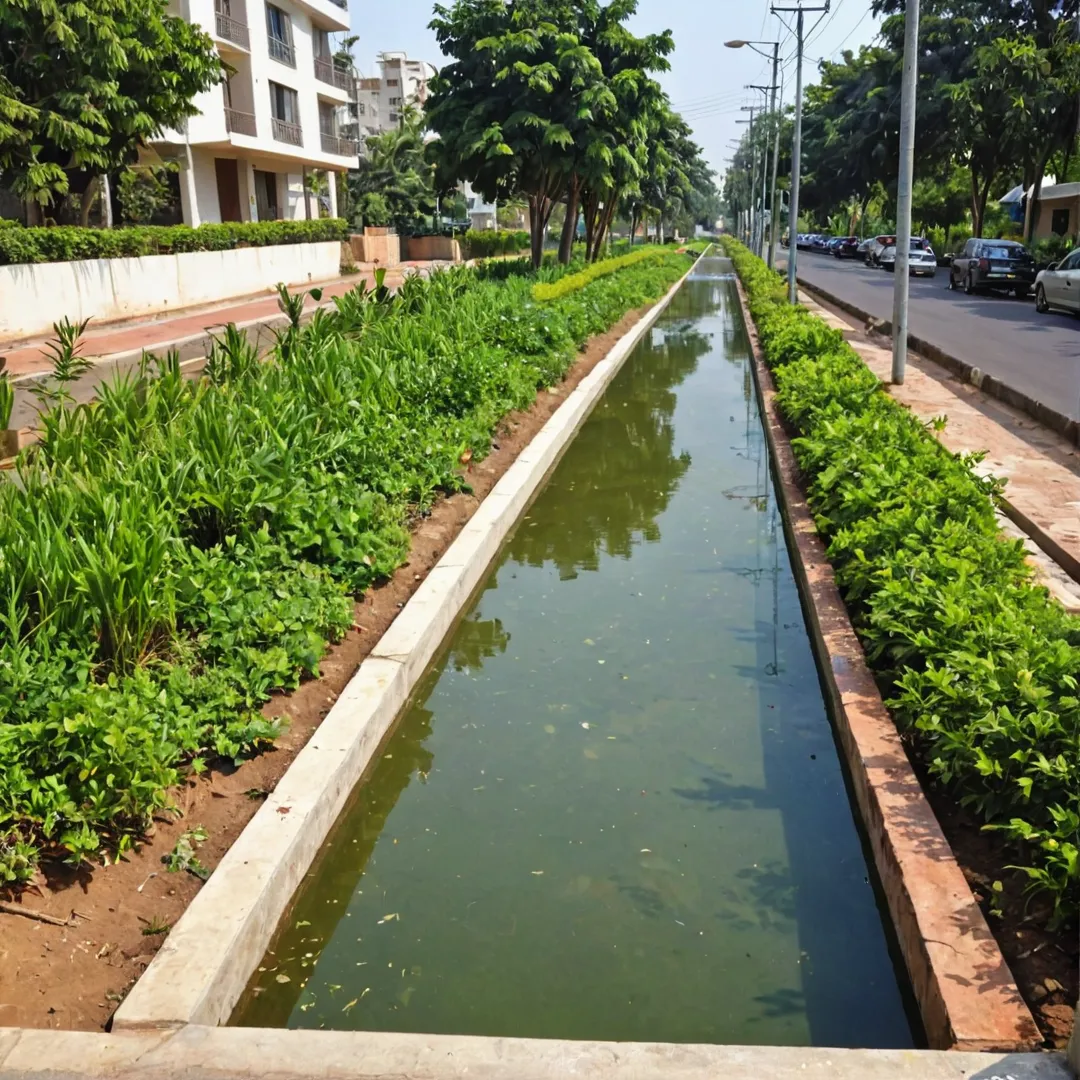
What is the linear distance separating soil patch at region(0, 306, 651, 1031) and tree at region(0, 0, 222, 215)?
18.7 meters

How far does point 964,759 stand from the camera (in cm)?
395

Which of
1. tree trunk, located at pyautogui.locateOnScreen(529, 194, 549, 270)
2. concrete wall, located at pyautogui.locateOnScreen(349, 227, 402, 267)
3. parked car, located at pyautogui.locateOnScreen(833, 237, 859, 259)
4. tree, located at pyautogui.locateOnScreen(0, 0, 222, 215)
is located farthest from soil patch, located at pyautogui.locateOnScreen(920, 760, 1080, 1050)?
parked car, located at pyautogui.locateOnScreen(833, 237, 859, 259)

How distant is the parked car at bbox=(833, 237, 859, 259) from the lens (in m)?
62.1

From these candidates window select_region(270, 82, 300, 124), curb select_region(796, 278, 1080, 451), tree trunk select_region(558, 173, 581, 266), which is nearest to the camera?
curb select_region(796, 278, 1080, 451)

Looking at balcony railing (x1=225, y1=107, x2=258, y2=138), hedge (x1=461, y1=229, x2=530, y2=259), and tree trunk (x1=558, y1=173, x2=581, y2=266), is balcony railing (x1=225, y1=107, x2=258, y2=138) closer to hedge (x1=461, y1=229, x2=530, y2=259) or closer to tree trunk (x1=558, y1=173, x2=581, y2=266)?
tree trunk (x1=558, y1=173, x2=581, y2=266)

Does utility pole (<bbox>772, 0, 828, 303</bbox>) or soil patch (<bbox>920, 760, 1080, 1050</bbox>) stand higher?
utility pole (<bbox>772, 0, 828, 303</bbox>)

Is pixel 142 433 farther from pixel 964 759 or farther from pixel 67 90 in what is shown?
pixel 67 90

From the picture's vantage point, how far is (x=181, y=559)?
5270mm

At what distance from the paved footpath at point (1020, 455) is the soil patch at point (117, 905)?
4.30 m

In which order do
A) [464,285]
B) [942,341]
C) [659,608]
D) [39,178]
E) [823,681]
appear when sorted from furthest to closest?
1. [39,178]
2. [942,341]
3. [464,285]
4. [659,608]
5. [823,681]

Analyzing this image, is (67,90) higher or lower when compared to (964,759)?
higher

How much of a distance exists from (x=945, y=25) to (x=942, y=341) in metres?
29.6

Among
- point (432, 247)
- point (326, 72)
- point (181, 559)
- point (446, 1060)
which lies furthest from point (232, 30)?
point (446, 1060)

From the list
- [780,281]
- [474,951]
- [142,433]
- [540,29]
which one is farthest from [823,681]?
[780,281]
